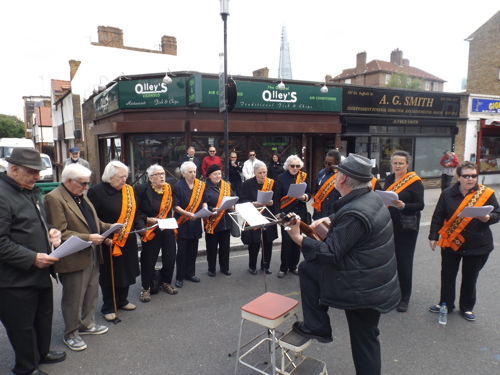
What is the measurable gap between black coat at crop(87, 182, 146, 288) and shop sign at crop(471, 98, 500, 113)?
16838 millimetres

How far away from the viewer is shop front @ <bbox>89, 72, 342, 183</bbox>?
10.8 meters

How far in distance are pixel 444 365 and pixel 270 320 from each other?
186 centimetres

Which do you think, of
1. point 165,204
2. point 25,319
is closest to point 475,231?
point 165,204

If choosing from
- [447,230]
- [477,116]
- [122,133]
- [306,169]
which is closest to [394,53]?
[477,116]

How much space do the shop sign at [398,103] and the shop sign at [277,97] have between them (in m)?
0.74

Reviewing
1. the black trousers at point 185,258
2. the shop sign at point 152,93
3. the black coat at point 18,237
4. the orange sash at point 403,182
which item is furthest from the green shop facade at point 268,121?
the black coat at point 18,237

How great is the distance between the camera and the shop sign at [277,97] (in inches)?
428

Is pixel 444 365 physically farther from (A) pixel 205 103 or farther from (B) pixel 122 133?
(B) pixel 122 133

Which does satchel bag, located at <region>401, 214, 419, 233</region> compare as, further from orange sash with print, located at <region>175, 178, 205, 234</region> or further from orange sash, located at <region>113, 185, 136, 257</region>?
orange sash, located at <region>113, 185, 136, 257</region>

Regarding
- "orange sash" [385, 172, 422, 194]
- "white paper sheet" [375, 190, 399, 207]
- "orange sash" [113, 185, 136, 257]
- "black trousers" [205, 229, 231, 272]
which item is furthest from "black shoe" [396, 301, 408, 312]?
"orange sash" [113, 185, 136, 257]

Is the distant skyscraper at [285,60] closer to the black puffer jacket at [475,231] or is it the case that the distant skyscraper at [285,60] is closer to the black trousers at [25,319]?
the black puffer jacket at [475,231]

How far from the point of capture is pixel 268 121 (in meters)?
11.9

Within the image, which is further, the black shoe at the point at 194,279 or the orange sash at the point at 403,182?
the black shoe at the point at 194,279

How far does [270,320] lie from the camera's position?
2.74 m
